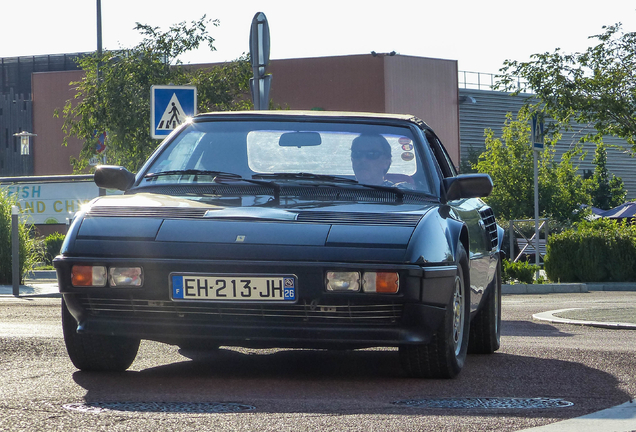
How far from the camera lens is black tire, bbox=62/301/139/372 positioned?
5543 mm

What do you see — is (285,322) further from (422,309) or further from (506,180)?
(506,180)

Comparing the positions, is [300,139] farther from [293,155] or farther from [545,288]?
[545,288]

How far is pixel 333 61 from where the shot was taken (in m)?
55.4

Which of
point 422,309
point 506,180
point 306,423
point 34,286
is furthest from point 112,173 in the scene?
point 506,180

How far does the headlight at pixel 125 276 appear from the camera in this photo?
202 inches

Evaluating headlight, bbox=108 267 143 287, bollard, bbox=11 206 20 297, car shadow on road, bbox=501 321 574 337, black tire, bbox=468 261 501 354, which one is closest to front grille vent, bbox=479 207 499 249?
black tire, bbox=468 261 501 354

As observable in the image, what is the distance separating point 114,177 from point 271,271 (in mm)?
1698

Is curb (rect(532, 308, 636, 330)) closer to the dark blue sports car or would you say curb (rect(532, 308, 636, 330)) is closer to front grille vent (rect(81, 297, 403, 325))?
the dark blue sports car

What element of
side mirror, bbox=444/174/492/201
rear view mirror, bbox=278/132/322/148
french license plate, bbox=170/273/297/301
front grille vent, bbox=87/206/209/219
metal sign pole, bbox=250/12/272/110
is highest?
metal sign pole, bbox=250/12/272/110

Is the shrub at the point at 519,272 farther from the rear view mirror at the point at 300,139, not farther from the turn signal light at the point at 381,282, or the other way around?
the turn signal light at the point at 381,282

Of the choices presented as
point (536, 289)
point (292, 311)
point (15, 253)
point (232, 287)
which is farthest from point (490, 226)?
point (536, 289)

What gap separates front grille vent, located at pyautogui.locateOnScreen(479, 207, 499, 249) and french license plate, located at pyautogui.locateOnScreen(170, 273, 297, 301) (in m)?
2.56

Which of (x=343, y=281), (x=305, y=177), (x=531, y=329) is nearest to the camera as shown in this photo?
(x=343, y=281)

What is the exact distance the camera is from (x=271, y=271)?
197 inches
